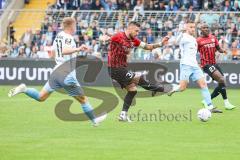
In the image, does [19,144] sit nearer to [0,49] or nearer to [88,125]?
[88,125]

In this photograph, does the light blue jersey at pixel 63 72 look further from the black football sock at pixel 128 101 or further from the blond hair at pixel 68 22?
the black football sock at pixel 128 101

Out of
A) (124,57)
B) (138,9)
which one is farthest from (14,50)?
Result: (124,57)

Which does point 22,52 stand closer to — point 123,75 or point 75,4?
point 75,4

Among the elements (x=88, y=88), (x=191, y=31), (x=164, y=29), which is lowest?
(x=88, y=88)

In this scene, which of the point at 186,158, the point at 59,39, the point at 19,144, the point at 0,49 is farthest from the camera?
the point at 0,49

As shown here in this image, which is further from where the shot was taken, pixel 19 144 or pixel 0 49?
pixel 0 49

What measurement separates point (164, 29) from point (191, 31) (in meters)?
12.0

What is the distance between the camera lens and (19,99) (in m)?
23.3

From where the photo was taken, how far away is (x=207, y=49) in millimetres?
20250

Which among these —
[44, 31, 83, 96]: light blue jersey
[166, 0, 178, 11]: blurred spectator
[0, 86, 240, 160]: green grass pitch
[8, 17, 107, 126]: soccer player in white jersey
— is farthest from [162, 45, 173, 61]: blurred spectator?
[44, 31, 83, 96]: light blue jersey

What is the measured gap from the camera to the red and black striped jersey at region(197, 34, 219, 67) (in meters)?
20.3

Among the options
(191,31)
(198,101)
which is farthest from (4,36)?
(191,31)

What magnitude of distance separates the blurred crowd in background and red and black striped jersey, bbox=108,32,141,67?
479 inches

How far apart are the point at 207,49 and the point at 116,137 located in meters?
6.89
